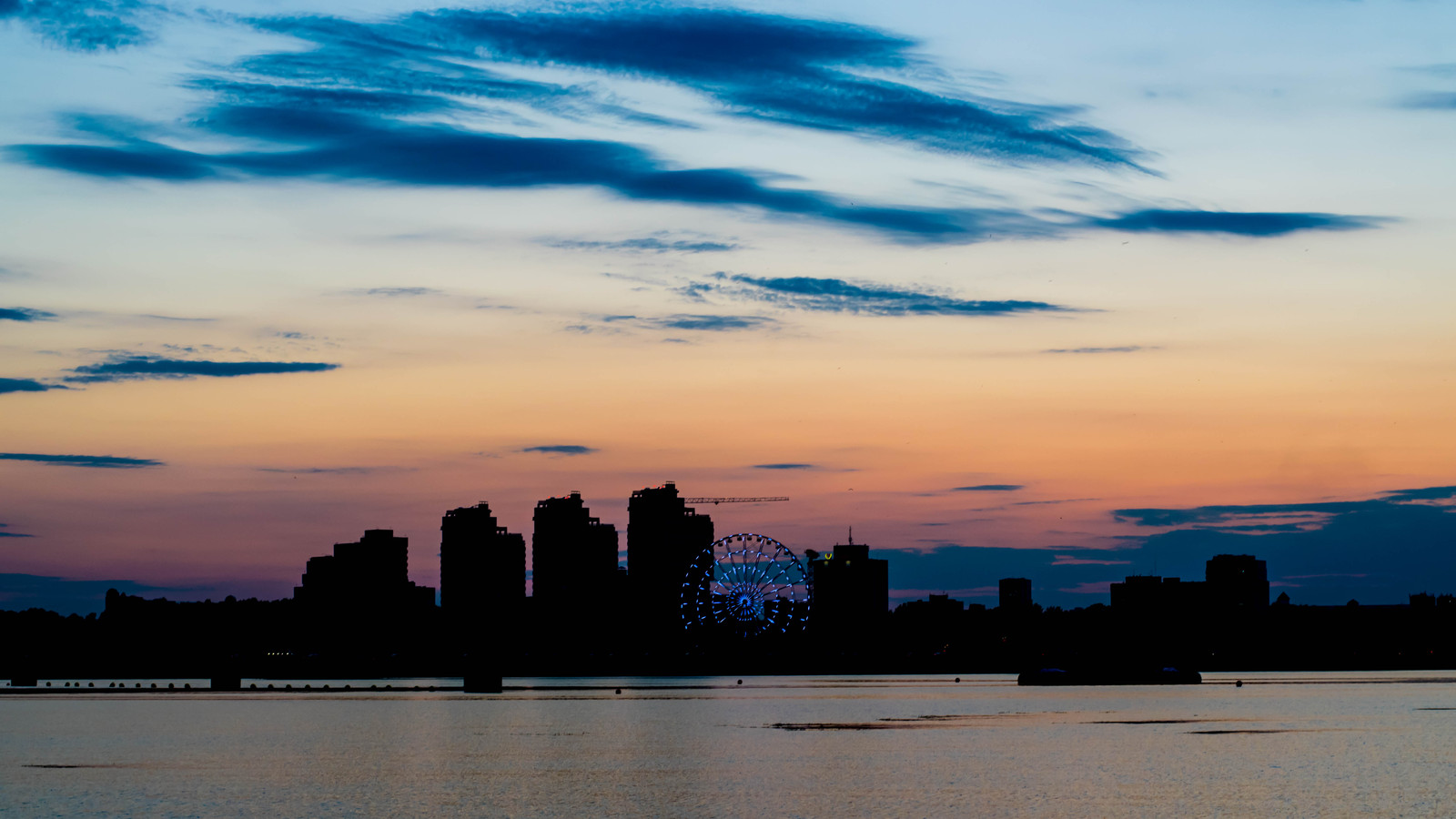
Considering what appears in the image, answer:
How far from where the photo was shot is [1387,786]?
A: 358 feet

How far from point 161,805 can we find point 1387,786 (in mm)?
81168

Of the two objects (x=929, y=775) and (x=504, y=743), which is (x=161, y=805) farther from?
(x=504, y=743)

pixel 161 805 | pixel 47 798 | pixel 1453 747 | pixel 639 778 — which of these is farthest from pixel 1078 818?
pixel 1453 747

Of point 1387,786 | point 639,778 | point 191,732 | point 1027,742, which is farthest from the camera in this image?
point 191,732

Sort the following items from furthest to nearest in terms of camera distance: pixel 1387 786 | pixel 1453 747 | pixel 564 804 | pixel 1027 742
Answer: pixel 1027 742 < pixel 1453 747 < pixel 1387 786 < pixel 564 804

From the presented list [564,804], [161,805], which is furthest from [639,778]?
[161,805]

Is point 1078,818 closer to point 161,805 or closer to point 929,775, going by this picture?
point 929,775

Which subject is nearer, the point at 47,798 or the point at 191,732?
the point at 47,798

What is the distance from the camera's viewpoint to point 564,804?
100250 mm

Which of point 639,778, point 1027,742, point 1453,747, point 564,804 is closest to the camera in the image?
point 564,804

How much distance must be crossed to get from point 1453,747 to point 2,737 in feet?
515

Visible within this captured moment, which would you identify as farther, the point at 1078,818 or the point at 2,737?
the point at 2,737

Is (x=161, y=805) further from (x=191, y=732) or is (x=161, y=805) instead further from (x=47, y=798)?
(x=191, y=732)

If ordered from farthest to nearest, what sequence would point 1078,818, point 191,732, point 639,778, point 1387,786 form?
1. point 191,732
2. point 639,778
3. point 1387,786
4. point 1078,818
